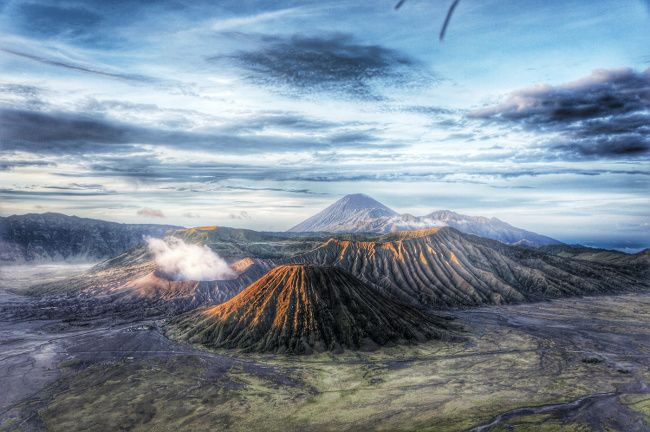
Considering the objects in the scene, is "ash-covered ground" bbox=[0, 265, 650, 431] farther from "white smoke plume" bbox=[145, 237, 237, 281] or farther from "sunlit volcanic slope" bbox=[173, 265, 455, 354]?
"white smoke plume" bbox=[145, 237, 237, 281]

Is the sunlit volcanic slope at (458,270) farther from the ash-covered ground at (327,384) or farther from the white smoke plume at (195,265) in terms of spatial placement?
the ash-covered ground at (327,384)

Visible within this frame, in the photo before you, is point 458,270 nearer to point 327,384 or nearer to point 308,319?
point 308,319

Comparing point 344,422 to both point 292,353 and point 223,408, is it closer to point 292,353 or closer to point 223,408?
point 223,408

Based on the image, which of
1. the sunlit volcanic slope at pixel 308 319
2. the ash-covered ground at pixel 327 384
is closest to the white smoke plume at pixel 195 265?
the sunlit volcanic slope at pixel 308 319

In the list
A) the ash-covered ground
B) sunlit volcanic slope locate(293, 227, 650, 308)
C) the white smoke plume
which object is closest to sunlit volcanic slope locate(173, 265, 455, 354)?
the ash-covered ground

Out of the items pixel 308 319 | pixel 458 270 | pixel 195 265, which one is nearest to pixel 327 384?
pixel 308 319

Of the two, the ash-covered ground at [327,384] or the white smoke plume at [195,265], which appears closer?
the ash-covered ground at [327,384]
